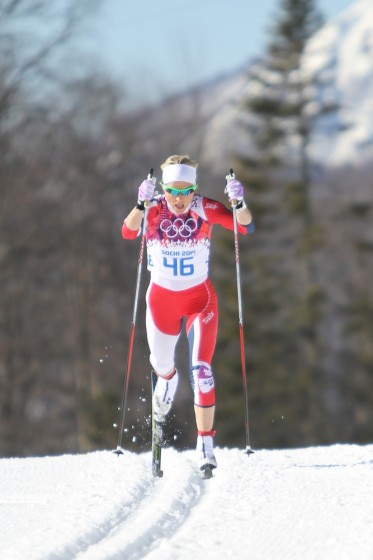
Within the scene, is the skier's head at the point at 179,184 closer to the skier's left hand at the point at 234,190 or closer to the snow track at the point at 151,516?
the skier's left hand at the point at 234,190

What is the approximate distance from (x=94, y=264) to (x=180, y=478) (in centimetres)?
2554

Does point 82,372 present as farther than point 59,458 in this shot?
Yes

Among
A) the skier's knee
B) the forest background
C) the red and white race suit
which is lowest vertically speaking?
the skier's knee

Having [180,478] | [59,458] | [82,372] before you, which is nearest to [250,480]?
[180,478]

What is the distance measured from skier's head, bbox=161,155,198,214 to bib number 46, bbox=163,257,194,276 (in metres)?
0.32

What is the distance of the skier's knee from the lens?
673 cm

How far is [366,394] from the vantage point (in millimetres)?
37156

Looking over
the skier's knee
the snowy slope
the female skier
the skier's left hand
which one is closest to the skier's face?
the female skier

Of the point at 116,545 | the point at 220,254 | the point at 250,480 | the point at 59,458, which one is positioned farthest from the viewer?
the point at 220,254

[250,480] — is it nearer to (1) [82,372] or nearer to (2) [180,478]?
(2) [180,478]

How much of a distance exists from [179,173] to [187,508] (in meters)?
2.33

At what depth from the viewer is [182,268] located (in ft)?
22.4

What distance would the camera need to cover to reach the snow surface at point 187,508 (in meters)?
4.40

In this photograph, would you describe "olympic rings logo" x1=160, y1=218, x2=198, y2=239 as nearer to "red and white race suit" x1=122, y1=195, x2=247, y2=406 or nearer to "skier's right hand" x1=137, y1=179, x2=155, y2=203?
"red and white race suit" x1=122, y1=195, x2=247, y2=406
